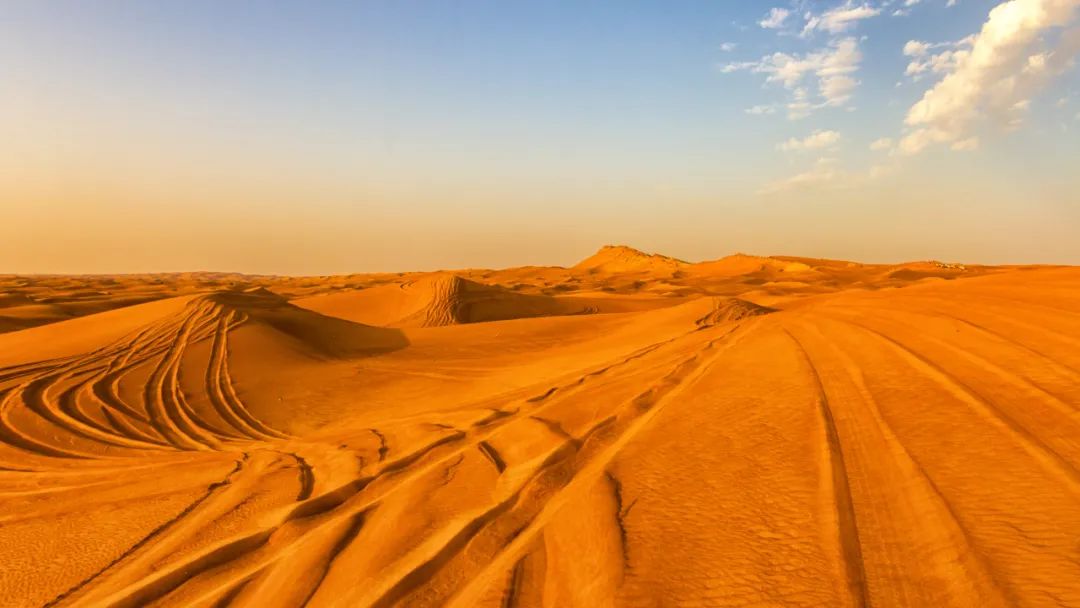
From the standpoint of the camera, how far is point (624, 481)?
406 centimetres

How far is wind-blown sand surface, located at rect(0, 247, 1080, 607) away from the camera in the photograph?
2.88 metres

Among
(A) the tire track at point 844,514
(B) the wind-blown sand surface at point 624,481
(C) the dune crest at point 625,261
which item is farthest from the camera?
(C) the dune crest at point 625,261

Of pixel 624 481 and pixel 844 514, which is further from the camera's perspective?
pixel 624 481

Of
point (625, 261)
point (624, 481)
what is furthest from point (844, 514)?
point (625, 261)

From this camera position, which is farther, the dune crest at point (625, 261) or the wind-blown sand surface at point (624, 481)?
the dune crest at point (625, 261)

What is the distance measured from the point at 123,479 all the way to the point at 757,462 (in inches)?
230

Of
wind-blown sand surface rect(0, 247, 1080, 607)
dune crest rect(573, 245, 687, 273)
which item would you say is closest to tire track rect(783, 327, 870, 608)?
wind-blown sand surface rect(0, 247, 1080, 607)

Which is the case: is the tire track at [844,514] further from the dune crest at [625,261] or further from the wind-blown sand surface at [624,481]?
the dune crest at [625,261]

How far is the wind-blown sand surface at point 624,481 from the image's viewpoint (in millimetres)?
2885

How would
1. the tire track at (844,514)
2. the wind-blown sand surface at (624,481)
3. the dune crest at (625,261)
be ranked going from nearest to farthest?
the tire track at (844,514) < the wind-blown sand surface at (624,481) < the dune crest at (625,261)

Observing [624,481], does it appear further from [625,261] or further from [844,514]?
[625,261]

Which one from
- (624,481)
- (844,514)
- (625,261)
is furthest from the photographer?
(625,261)

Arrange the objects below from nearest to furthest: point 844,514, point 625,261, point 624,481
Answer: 1. point 844,514
2. point 624,481
3. point 625,261

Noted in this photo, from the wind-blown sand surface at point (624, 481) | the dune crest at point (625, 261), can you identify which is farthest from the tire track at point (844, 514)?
the dune crest at point (625, 261)
